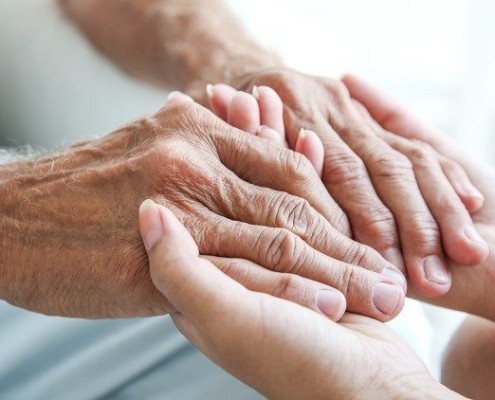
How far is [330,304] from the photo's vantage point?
2.45 feet

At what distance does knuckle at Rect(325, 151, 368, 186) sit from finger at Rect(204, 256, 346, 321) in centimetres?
28

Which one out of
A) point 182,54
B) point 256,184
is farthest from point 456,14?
point 256,184

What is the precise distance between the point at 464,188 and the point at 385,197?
128 millimetres

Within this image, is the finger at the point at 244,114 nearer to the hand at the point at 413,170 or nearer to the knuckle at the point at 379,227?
the hand at the point at 413,170

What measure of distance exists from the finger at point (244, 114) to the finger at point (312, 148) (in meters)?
0.07

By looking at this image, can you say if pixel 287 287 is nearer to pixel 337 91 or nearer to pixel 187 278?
pixel 187 278

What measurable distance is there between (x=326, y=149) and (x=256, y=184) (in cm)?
18

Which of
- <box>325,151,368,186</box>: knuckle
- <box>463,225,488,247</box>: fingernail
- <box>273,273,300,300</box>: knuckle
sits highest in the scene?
<box>325,151,368,186</box>: knuckle

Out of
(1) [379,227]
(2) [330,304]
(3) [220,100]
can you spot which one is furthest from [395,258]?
(3) [220,100]

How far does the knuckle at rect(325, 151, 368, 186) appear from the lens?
102 cm

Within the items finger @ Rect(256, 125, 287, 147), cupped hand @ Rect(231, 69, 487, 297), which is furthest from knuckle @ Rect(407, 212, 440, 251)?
finger @ Rect(256, 125, 287, 147)

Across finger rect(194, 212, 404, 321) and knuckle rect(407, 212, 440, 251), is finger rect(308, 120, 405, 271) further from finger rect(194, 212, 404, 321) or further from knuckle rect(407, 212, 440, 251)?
finger rect(194, 212, 404, 321)

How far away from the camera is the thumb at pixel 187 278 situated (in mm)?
629

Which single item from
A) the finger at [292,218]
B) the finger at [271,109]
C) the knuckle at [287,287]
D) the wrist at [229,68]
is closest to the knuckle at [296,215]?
the finger at [292,218]
